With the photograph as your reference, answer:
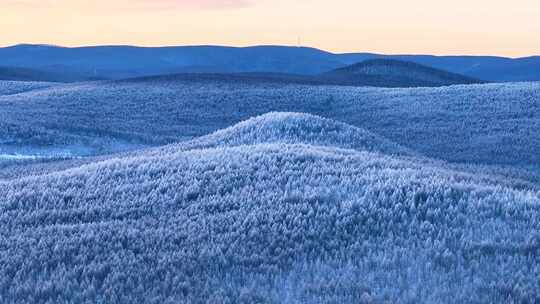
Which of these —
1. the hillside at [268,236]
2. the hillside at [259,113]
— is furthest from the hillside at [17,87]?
the hillside at [268,236]

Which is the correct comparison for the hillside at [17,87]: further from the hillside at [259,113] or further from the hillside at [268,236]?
the hillside at [268,236]

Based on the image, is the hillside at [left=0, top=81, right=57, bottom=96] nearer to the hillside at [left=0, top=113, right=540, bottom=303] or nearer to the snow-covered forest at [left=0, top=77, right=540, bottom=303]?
the snow-covered forest at [left=0, top=77, right=540, bottom=303]

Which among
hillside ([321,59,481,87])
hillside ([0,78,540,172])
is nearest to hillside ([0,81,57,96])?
hillside ([0,78,540,172])

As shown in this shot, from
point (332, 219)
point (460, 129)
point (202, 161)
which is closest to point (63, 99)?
point (460, 129)

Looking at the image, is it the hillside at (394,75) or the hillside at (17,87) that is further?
the hillside at (394,75)

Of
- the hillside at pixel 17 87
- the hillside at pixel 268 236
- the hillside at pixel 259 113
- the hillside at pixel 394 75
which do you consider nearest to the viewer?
the hillside at pixel 268 236

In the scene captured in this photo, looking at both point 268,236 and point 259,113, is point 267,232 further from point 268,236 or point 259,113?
point 259,113

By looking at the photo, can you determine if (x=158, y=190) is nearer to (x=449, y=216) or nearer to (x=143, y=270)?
(x=143, y=270)
